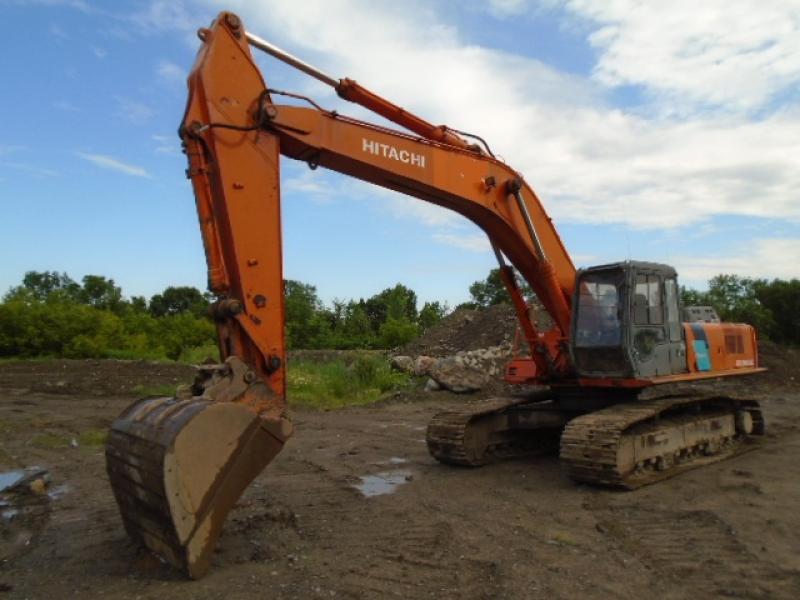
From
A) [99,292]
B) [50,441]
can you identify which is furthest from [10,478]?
[99,292]

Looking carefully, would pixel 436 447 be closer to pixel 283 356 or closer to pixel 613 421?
pixel 613 421

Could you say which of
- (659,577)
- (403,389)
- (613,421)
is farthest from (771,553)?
(403,389)

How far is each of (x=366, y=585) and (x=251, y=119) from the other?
3.74 meters

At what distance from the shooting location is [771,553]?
17.3 feet

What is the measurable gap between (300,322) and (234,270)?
1789 inches

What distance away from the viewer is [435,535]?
225 inches

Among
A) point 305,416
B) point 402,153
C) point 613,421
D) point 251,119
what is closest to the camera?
point 251,119

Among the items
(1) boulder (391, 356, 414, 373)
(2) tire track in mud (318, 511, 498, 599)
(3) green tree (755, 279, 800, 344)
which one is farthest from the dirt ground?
(3) green tree (755, 279, 800, 344)

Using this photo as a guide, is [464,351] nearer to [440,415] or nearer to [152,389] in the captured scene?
[152,389]

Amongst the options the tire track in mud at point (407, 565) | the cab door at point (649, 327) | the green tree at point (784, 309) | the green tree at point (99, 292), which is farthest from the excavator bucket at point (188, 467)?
the green tree at point (99, 292)

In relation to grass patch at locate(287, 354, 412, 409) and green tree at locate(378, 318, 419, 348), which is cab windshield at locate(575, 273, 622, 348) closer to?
grass patch at locate(287, 354, 412, 409)

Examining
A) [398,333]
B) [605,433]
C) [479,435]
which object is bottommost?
[479,435]

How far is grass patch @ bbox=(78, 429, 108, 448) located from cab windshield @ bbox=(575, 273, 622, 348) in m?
7.13

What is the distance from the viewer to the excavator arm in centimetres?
457
